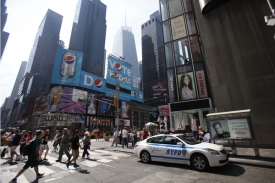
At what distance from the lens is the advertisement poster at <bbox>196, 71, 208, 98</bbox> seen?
18992mm

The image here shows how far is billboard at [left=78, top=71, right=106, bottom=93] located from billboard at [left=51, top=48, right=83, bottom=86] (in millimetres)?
2309

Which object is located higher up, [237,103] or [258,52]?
[258,52]

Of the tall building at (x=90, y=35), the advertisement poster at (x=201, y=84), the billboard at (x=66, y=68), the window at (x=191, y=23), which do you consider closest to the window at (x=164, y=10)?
the window at (x=191, y=23)

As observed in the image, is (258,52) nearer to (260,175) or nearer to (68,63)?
(260,175)

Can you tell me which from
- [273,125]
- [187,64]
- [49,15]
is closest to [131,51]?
[49,15]

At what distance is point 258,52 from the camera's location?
13141 millimetres

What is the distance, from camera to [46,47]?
13712 centimetres

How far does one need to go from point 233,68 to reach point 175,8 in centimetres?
1701

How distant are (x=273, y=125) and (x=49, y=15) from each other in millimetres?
182912

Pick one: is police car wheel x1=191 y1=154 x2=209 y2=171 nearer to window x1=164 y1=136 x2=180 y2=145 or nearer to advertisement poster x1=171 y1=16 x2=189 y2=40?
window x1=164 y1=136 x2=180 y2=145

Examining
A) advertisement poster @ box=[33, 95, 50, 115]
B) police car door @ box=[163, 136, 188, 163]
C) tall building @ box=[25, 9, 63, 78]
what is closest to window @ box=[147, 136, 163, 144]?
police car door @ box=[163, 136, 188, 163]

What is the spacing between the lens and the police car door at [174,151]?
719 centimetres

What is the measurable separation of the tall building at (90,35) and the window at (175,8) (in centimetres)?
10936

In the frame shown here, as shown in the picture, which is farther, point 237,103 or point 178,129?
point 178,129
